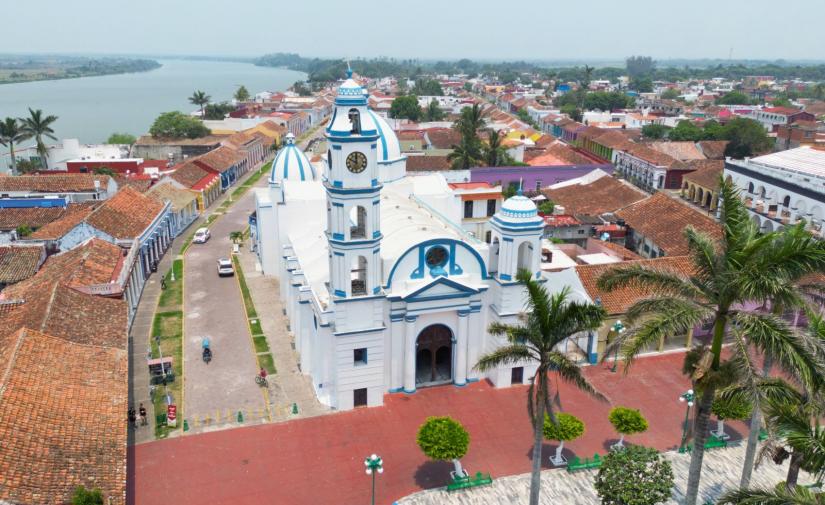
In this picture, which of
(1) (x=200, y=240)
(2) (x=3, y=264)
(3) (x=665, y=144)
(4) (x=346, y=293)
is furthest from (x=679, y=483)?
(3) (x=665, y=144)

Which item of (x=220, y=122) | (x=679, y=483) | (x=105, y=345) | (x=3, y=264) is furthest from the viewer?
(x=220, y=122)

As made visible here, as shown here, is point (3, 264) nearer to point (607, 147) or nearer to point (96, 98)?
point (607, 147)

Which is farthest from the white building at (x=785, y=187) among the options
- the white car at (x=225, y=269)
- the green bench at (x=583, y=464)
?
the white car at (x=225, y=269)

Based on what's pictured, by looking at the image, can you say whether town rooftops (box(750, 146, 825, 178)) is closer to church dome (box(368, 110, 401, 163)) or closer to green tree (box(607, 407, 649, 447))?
church dome (box(368, 110, 401, 163))

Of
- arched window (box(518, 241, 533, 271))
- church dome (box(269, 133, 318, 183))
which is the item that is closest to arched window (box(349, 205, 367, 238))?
arched window (box(518, 241, 533, 271))

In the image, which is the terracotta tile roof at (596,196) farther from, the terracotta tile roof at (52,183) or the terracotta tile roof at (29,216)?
the terracotta tile roof at (29,216)

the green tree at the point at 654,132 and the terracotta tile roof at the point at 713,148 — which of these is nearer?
the terracotta tile roof at the point at 713,148
